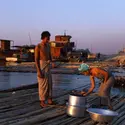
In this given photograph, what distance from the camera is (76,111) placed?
212 inches

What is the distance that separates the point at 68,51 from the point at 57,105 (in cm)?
4602

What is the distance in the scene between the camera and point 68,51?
52.3 meters

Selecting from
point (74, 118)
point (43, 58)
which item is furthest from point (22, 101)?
point (74, 118)

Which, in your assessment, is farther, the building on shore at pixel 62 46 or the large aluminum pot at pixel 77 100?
the building on shore at pixel 62 46

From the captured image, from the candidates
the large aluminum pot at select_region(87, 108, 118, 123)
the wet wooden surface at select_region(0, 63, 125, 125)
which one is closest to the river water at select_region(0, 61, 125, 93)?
the wet wooden surface at select_region(0, 63, 125, 125)

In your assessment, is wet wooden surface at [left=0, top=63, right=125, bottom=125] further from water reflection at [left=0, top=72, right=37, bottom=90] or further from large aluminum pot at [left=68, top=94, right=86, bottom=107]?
water reflection at [left=0, top=72, right=37, bottom=90]

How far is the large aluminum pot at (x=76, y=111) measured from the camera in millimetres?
5375

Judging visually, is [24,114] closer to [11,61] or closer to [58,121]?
[58,121]

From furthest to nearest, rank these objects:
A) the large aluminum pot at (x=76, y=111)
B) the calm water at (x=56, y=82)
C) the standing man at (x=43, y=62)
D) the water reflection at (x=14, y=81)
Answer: the water reflection at (x=14, y=81) < the calm water at (x=56, y=82) < the standing man at (x=43, y=62) < the large aluminum pot at (x=76, y=111)

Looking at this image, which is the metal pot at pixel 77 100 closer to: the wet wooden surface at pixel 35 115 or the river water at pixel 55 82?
the wet wooden surface at pixel 35 115

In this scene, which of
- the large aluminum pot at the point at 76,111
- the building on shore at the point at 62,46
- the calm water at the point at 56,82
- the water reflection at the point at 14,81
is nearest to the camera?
the large aluminum pot at the point at 76,111

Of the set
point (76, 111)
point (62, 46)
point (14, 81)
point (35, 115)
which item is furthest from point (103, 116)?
point (62, 46)

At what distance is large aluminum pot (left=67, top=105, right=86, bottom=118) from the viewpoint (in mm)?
5375

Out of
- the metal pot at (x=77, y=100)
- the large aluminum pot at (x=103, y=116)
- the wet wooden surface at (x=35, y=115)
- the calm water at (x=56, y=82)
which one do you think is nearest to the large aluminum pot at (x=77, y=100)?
the metal pot at (x=77, y=100)
